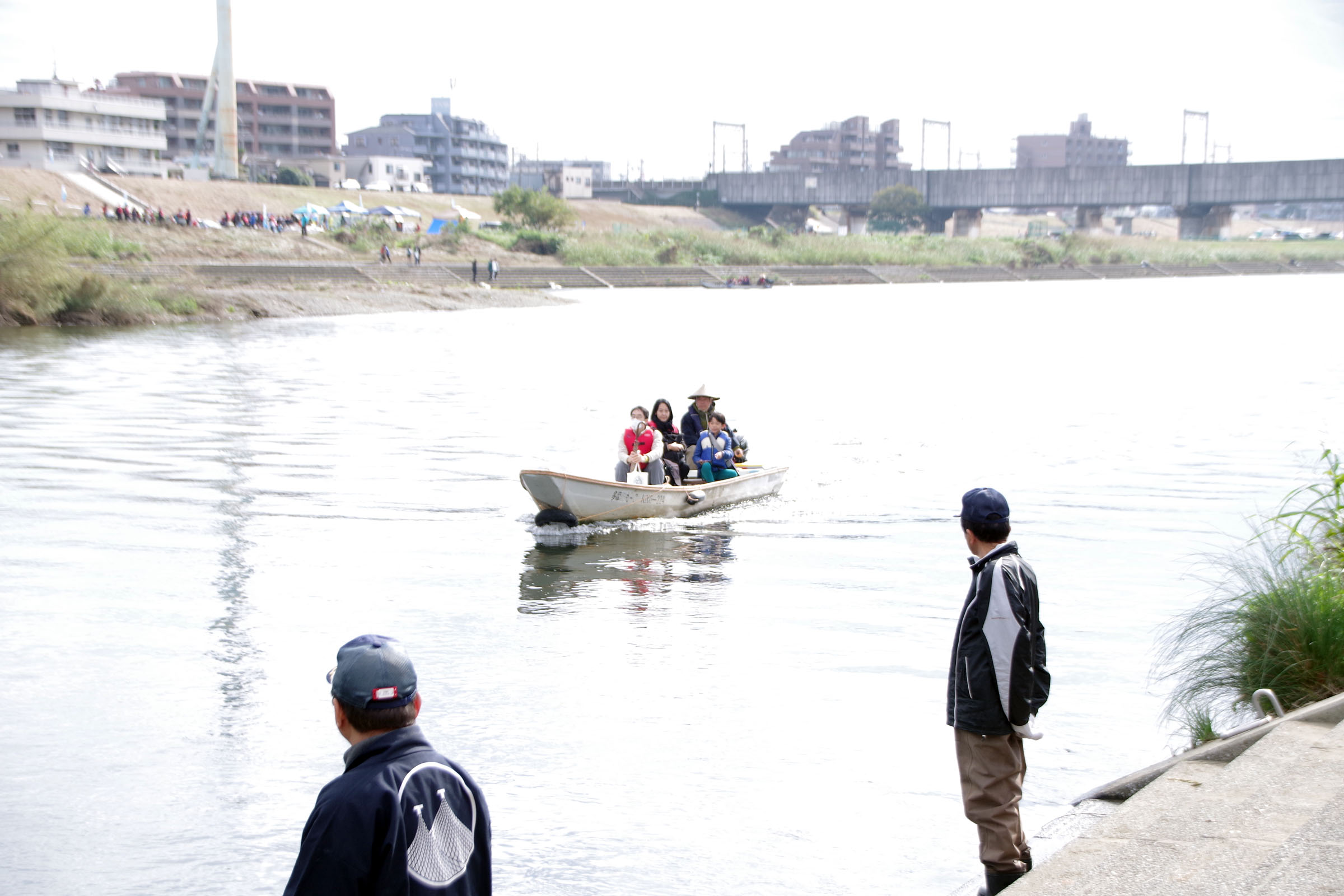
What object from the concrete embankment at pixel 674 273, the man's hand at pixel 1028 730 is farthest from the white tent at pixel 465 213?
the man's hand at pixel 1028 730

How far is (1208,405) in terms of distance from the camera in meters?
29.4

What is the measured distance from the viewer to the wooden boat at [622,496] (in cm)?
1562

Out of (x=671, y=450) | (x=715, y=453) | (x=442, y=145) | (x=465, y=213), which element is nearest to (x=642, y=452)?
(x=671, y=450)

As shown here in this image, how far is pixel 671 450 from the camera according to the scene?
1733 cm

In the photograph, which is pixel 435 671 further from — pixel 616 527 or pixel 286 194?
pixel 286 194

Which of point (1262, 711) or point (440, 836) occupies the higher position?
point (440, 836)

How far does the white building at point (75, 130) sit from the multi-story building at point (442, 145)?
4292cm

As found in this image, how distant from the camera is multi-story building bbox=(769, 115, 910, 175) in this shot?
7254 inches

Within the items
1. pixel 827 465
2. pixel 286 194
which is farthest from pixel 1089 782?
pixel 286 194

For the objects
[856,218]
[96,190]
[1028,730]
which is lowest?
[1028,730]

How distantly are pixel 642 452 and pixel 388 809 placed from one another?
43.9ft

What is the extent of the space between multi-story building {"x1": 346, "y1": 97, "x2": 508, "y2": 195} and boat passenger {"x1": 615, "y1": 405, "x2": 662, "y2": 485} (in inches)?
5255

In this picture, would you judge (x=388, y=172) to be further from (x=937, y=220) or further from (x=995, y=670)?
(x=995, y=670)

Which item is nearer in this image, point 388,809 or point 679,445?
point 388,809
